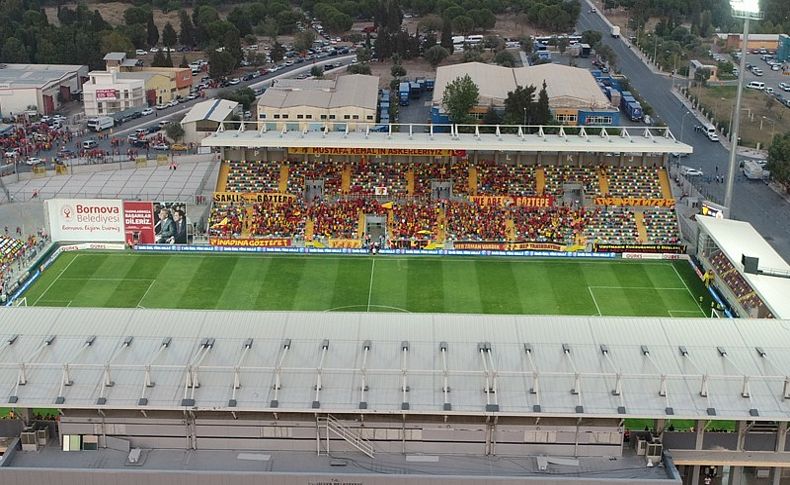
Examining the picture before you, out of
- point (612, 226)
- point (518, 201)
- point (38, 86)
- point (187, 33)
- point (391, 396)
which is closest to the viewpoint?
point (391, 396)

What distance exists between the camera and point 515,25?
160 metres

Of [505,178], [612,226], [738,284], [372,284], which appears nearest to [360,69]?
[505,178]

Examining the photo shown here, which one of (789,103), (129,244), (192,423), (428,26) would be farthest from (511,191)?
(428,26)

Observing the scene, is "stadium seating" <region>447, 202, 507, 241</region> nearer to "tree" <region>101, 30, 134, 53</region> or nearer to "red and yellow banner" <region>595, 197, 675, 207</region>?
A: "red and yellow banner" <region>595, 197, 675, 207</region>

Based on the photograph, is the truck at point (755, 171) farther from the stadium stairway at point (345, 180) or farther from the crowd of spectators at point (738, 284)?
the stadium stairway at point (345, 180)

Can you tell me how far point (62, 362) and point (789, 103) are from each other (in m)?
102

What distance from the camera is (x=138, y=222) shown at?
6931cm

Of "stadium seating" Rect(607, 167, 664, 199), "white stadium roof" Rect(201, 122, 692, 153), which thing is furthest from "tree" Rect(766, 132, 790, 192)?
"white stadium roof" Rect(201, 122, 692, 153)

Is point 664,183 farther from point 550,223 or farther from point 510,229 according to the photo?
point 510,229

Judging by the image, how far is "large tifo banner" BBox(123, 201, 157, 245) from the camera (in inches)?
2709

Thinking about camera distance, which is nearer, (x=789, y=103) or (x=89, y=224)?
(x=89, y=224)

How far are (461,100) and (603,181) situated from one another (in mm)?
26924

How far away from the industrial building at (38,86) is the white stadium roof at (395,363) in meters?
78.6

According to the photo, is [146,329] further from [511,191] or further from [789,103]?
[789,103]
